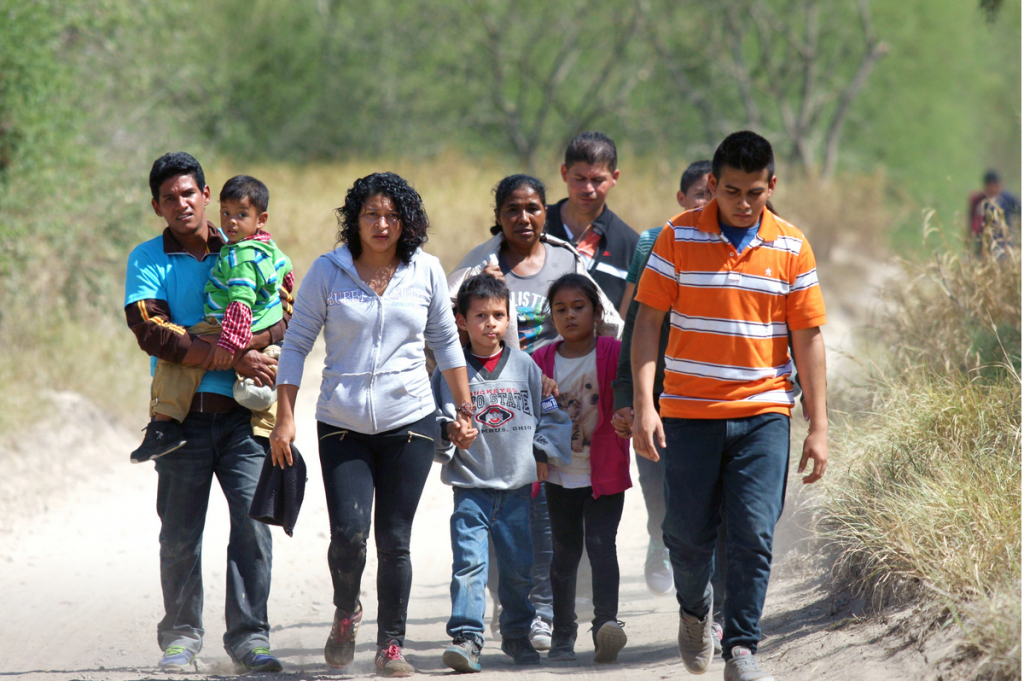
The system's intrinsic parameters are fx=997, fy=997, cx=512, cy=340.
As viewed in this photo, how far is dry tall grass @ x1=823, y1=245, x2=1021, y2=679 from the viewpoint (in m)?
3.42

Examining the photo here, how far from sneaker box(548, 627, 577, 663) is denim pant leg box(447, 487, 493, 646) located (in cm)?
45

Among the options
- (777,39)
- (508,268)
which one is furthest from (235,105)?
(508,268)

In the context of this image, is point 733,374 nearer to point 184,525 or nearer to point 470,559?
point 470,559

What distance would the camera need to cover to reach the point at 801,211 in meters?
16.0

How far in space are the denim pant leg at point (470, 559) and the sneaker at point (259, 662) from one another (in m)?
0.74

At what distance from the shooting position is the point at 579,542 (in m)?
4.56

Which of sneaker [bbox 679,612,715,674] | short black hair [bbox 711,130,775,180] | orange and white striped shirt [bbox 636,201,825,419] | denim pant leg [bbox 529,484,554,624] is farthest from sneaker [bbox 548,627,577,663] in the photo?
short black hair [bbox 711,130,775,180]

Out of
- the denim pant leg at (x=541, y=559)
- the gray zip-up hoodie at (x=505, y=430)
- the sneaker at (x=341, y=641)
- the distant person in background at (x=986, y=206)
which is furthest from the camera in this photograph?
the distant person in background at (x=986, y=206)

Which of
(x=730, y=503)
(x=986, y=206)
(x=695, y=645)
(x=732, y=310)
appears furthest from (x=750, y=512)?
(x=986, y=206)

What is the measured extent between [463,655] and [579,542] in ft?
2.70

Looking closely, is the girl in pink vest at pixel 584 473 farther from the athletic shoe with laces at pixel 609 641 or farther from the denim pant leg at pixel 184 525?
the denim pant leg at pixel 184 525

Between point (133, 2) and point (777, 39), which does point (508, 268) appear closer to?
point (133, 2)

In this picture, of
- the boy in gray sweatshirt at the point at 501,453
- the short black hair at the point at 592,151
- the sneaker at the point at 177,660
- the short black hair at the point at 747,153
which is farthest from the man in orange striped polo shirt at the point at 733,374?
the sneaker at the point at 177,660

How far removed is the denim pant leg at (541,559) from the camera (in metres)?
4.86
